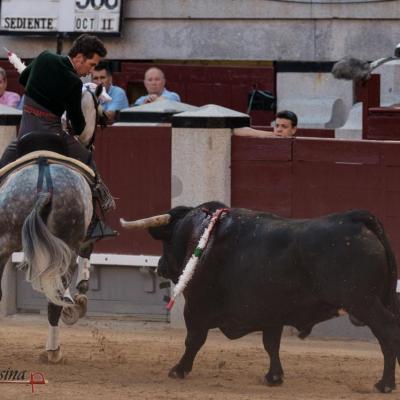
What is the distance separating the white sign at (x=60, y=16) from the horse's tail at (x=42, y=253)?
330 inches

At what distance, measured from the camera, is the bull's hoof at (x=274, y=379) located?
28.7 feet

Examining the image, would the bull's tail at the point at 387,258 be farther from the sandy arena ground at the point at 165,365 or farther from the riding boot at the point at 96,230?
the riding boot at the point at 96,230

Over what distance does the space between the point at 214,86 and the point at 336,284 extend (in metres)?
8.22

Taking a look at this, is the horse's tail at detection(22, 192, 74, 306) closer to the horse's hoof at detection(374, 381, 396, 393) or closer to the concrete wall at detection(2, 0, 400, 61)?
the horse's hoof at detection(374, 381, 396, 393)

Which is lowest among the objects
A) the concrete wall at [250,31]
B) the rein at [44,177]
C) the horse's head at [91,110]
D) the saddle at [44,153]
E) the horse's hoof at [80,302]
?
the horse's hoof at [80,302]

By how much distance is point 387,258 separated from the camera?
8445 millimetres

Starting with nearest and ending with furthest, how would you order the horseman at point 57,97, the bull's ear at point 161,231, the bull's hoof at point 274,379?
the bull's hoof at point 274,379, the horseman at point 57,97, the bull's ear at point 161,231

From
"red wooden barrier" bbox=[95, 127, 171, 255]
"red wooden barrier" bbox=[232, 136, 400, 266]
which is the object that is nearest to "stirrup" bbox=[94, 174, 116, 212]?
"red wooden barrier" bbox=[232, 136, 400, 266]

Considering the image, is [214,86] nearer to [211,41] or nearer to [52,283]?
[211,41]

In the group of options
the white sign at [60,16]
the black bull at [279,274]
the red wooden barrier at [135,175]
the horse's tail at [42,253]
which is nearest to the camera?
the black bull at [279,274]

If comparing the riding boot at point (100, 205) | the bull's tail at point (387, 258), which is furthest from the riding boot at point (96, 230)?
the bull's tail at point (387, 258)

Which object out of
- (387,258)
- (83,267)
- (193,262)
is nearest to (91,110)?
(83,267)

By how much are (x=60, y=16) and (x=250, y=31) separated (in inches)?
76.3

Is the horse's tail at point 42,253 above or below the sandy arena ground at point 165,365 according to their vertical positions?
above
